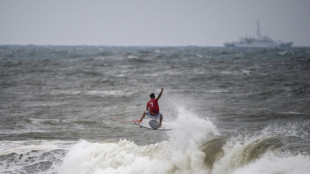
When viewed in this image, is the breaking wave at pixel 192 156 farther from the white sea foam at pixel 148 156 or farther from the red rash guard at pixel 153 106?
the red rash guard at pixel 153 106

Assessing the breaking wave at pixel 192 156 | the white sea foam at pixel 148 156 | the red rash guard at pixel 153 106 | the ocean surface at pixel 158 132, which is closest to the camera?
the breaking wave at pixel 192 156

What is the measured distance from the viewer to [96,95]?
26.7 metres

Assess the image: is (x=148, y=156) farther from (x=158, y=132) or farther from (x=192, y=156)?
(x=158, y=132)

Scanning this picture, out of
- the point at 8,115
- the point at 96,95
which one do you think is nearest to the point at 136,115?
the point at 8,115

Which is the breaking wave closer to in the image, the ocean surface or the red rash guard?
the ocean surface

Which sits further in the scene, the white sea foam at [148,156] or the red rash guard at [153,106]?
the red rash guard at [153,106]

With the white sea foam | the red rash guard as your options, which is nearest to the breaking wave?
the white sea foam

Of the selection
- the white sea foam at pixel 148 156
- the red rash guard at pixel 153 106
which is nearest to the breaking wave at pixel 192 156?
the white sea foam at pixel 148 156

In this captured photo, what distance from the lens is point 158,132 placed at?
51.3 ft

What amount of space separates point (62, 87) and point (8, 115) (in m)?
11.1

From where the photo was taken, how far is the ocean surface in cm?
1007

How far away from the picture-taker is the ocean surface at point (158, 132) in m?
10.1

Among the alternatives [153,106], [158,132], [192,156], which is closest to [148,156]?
[192,156]

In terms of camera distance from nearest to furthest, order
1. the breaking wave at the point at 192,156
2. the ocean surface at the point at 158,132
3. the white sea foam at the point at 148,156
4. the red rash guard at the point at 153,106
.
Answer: the breaking wave at the point at 192,156 → the ocean surface at the point at 158,132 → the white sea foam at the point at 148,156 → the red rash guard at the point at 153,106
